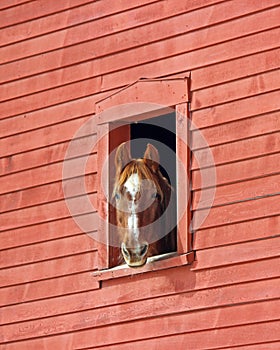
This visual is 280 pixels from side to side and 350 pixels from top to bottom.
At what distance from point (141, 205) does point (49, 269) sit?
1.12 m

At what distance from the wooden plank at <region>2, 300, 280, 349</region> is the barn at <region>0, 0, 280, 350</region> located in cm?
1

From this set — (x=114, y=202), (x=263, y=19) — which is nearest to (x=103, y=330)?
(x=114, y=202)

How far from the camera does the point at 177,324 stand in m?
13.6

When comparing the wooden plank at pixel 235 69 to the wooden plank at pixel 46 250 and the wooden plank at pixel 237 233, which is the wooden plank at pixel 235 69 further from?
the wooden plank at pixel 46 250

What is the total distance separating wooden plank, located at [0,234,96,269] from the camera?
47.5ft

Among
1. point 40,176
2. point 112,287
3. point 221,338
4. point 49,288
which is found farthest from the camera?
point 40,176

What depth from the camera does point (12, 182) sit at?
1520 cm

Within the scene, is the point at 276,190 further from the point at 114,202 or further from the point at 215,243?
the point at 114,202

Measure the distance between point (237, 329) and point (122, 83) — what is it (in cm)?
259

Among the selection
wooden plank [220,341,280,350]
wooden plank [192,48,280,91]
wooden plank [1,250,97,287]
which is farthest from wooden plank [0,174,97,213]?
wooden plank [220,341,280,350]

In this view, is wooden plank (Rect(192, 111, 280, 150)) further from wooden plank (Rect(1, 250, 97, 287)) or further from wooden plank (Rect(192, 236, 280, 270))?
wooden plank (Rect(1, 250, 97, 287))

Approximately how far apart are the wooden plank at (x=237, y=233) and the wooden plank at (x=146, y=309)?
1.24 ft

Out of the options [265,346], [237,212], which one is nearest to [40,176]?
[237,212]

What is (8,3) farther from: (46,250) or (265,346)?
(265,346)
